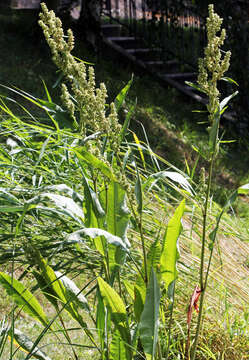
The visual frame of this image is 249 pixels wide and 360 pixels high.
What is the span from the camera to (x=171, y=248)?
195 cm

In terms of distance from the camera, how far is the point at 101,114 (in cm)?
174

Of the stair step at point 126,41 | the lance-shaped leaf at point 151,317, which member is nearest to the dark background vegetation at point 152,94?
the stair step at point 126,41

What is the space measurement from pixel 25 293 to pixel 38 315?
104 mm

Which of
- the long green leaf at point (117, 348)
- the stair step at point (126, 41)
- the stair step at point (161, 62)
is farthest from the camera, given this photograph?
the stair step at point (126, 41)

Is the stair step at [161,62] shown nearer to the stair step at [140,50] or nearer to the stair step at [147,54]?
the stair step at [147,54]

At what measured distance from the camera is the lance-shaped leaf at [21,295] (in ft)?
6.75

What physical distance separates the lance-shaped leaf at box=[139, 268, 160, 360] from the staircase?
24.5 feet

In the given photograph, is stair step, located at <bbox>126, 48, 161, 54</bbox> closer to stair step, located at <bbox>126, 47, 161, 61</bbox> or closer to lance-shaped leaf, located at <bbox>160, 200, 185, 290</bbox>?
stair step, located at <bbox>126, 47, 161, 61</bbox>

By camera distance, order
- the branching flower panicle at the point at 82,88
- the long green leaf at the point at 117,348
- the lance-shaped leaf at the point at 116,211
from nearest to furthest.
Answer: the branching flower panicle at the point at 82,88
the lance-shaped leaf at the point at 116,211
the long green leaf at the point at 117,348

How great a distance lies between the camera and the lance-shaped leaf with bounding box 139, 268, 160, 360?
5.84ft

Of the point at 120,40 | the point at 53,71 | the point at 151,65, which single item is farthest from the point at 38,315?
the point at 120,40

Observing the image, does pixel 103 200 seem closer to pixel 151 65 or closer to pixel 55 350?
pixel 55 350

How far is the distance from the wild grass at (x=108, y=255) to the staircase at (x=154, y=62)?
5953 mm

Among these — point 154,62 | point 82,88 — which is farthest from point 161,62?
point 82,88
